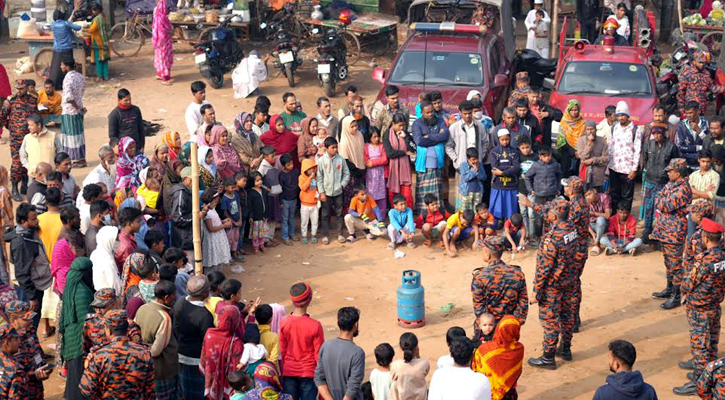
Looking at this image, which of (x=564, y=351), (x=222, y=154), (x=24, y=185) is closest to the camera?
(x=564, y=351)

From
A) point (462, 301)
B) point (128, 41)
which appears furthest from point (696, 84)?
point (128, 41)

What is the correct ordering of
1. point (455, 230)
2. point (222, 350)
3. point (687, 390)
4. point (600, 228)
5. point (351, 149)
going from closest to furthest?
point (222, 350) → point (687, 390) → point (600, 228) → point (455, 230) → point (351, 149)

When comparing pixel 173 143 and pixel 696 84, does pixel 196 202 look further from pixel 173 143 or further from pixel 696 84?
pixel 696 84

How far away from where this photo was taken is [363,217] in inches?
520

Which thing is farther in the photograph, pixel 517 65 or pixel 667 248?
pixel 517 65

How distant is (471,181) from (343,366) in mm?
5845

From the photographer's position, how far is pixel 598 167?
43.0 feet

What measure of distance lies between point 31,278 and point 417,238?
5.25 m

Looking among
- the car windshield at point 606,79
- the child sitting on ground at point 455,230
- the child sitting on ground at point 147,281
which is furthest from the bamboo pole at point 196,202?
the car windshield at point 606,79

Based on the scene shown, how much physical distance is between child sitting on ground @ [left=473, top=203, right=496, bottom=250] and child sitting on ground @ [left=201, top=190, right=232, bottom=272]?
3145 mm

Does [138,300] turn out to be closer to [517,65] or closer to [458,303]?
[458,303]

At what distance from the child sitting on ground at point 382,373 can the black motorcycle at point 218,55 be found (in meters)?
12.0

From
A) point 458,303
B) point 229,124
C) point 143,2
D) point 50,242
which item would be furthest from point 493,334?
point 143,2

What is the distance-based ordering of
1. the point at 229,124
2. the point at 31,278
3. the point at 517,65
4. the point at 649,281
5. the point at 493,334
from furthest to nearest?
1. the point at 517,65
2. the point at 229,124
3. the point at 649,281
4. the point at 31,278
5. the point at 493,334
